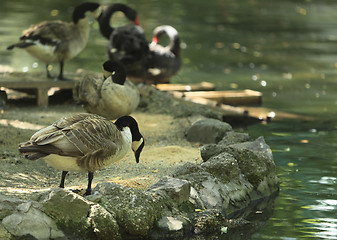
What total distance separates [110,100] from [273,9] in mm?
18005

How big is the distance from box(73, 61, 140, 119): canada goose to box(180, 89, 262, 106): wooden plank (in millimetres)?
2906

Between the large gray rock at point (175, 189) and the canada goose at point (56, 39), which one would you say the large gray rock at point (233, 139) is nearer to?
the large gray rock at point (175, 189)

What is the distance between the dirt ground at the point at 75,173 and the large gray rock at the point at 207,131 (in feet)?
0.46

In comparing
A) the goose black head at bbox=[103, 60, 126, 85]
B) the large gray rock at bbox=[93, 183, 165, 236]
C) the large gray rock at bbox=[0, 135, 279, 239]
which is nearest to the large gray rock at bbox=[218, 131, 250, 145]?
the large gray rock at bbox=[0, 135, 279, 239]

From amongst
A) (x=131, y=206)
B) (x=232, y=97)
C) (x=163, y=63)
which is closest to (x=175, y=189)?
(x=131, y=206)

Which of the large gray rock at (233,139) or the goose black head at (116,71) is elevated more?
the goose black head at (116,71)

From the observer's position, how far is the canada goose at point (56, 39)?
10.2 m

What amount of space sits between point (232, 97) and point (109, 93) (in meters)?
3.57

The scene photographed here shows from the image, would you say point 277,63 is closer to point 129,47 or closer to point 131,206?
point 129,47

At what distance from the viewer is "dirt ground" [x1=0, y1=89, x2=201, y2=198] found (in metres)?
6.88

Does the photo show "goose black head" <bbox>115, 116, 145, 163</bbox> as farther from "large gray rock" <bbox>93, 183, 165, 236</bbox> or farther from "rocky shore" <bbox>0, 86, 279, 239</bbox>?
"large gray rock" <bbox>93, 183, 165, 236</bbox>

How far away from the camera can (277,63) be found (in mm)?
15289

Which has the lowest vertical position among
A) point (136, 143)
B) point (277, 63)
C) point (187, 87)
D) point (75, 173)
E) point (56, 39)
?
point (277, 63)

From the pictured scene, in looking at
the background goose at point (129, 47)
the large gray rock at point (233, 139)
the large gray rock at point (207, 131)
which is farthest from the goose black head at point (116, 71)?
the background goose at point (129, 47)
